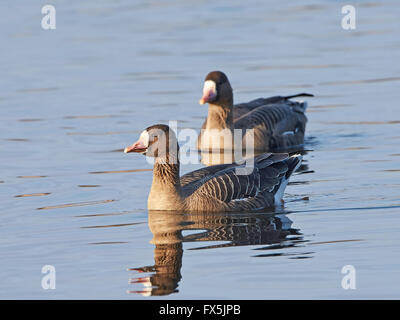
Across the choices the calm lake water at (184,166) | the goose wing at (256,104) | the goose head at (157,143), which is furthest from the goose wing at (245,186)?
the goose wing at (256,104)

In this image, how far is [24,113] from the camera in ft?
70.3

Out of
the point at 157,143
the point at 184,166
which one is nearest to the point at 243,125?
the point at 184,166

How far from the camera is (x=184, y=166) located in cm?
1791

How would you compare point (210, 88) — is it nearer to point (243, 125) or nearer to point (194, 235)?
point (243, 125)

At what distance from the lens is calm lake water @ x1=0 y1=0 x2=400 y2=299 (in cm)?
1091

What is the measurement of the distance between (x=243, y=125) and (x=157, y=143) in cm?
604

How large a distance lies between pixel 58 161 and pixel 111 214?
3.73 m

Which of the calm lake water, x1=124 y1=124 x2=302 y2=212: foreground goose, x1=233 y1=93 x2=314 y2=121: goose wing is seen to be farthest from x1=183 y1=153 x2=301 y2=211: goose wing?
x1=233 y1=93 x2=314 y2=121: goose wing

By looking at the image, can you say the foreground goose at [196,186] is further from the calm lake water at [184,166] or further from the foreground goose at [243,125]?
the foreground goose at [243,125]

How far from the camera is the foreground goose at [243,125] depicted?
19.4 meters

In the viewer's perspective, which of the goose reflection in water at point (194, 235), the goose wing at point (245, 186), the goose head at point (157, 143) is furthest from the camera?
the goose wing at point (245, 186)

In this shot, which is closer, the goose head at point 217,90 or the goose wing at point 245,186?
the goose wing at point 245,186

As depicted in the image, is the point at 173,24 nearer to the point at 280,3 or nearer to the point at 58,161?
the point at 280,3

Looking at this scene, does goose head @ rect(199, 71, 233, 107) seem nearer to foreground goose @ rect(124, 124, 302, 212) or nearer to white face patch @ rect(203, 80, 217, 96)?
white face patch @ rect(203, 80, 217, 96)
